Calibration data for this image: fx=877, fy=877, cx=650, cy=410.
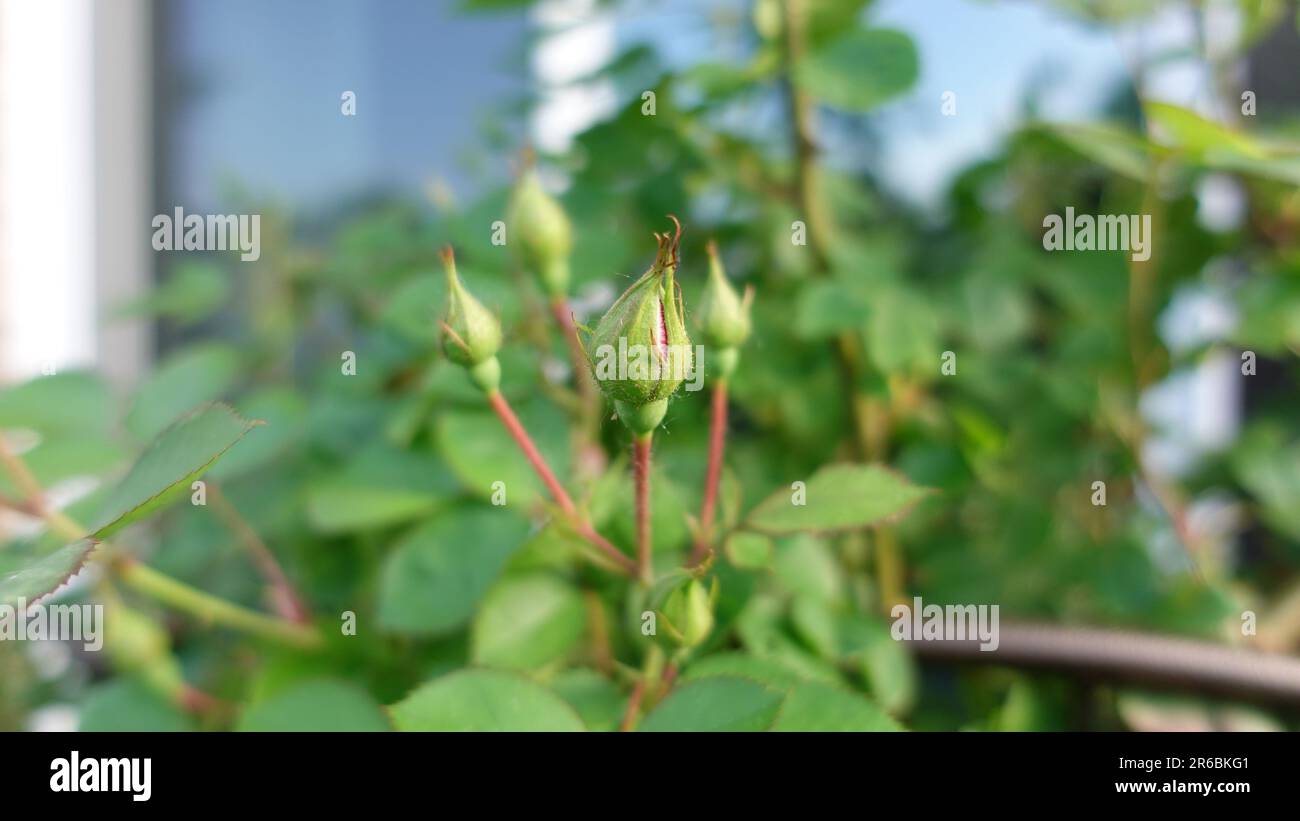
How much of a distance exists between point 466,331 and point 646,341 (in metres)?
0.08

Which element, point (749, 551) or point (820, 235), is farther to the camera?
point (820, 235)

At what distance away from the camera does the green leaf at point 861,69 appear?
0.44 m

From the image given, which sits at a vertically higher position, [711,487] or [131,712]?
[711,487]

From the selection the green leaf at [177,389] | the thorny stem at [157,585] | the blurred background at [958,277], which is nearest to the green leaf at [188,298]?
the blurred background at [958,277]

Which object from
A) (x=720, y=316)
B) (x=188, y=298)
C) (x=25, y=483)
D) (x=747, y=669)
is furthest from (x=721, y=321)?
(x=188, y=298)

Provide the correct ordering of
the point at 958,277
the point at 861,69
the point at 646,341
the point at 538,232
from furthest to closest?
the point at 958,277
the point at 861,69
the point at 538,232
the point at 646,341

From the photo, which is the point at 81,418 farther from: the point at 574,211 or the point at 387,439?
the point at 574,211

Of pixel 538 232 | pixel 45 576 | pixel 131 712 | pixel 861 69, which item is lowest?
pixel 131 712

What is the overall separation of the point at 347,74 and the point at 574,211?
1.20m

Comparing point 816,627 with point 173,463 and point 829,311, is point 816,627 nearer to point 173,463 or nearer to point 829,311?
point 829,311

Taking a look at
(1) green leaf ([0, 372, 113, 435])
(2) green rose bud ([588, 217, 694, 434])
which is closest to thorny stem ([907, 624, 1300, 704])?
(2) green rose bud ([588, 217, 694, 434])

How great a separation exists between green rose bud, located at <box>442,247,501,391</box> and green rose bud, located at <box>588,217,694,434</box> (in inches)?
2.1

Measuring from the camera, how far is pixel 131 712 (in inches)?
17.6

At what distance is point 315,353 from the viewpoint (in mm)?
1010
